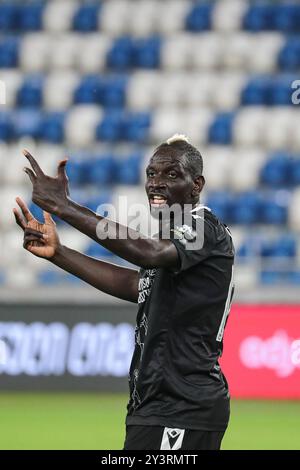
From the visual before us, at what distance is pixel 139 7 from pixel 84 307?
769cm

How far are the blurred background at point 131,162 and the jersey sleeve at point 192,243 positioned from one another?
5.77 m

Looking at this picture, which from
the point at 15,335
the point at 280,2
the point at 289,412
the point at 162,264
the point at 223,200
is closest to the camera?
the point at 162,264

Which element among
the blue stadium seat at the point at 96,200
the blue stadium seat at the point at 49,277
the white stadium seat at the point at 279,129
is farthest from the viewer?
the white stadium seat at the point at 279,129

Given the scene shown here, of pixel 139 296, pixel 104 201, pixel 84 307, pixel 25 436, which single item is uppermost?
pixel 104 201

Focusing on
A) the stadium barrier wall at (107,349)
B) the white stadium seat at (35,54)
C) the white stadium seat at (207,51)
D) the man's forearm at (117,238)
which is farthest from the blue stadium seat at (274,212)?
the man's forearm at (117,238)

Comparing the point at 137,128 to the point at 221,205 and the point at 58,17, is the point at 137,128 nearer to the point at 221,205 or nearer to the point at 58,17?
the point at 221,205

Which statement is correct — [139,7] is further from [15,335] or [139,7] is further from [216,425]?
[216,425]

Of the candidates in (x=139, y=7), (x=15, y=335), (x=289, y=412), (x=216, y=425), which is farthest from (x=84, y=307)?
(x=216, y=425)

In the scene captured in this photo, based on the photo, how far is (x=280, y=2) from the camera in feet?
61.0

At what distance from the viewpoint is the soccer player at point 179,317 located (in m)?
4.40

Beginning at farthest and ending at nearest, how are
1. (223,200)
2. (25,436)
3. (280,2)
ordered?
(280,2) → (223,200) → (25,436)

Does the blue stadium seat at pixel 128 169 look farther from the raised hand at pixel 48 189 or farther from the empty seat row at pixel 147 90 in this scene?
the raised hand at pixel 48 189

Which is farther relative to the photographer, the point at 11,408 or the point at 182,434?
the point at 11,408

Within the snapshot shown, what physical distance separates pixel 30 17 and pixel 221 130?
15.1ft
